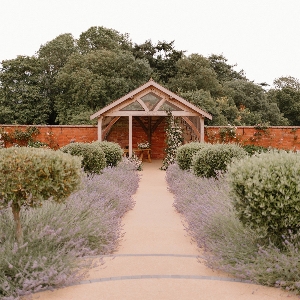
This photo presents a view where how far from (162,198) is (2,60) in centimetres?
2611

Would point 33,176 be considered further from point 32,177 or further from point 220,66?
point 220,66

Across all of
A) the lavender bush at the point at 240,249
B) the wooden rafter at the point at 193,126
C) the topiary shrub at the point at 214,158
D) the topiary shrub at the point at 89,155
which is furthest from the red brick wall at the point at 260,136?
the lavender bush at the point at 240,249

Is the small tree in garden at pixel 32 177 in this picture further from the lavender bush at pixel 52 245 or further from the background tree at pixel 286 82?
the background tree at pixel 286 82

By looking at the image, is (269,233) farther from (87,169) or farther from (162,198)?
(87,169)

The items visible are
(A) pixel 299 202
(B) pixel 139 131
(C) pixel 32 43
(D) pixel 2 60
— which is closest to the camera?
(A) pixel 299 202

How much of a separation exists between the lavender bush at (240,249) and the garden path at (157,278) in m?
0.12

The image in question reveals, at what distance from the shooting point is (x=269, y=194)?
167 inches

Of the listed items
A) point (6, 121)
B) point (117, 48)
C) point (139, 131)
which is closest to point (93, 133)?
point (139, 131)

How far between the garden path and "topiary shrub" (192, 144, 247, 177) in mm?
3374

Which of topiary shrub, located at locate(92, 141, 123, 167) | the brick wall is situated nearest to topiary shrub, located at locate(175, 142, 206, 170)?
topiary shrub, located at locate(92, 141, 123, 167)

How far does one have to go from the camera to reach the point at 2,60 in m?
31.2

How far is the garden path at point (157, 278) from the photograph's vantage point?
3.80 metres

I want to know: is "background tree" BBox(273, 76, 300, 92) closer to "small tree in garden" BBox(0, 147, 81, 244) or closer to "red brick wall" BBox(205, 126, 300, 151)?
"red brick wall" BBox(205, 126, 300, 151)

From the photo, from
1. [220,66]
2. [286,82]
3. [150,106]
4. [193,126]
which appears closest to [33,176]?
[150,106]
